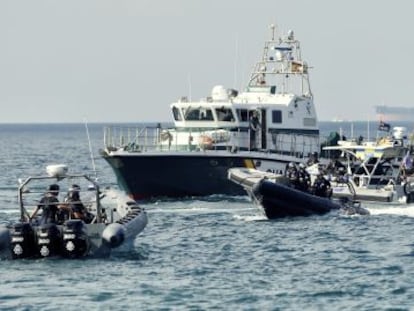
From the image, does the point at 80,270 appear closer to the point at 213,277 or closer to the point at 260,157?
the point at 213,277

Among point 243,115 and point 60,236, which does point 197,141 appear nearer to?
point 243,115

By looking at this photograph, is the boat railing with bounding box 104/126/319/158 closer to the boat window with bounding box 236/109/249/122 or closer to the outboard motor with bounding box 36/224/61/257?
the boat window with bounding box 236/109/249/122

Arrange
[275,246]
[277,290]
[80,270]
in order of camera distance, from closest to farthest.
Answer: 1. [277,290]
2. [80,270]
3. [275,246]

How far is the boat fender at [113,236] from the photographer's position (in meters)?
25.5

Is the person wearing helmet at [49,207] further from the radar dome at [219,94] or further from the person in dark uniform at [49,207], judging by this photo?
the radar dome at [219,94]

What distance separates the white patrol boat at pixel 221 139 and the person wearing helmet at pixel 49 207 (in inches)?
599

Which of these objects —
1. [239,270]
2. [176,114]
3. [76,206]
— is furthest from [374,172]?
[76,206]

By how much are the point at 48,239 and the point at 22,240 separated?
1.88ft

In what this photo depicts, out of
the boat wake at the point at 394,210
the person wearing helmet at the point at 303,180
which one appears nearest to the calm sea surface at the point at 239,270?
the boat wake at the point at 394,210

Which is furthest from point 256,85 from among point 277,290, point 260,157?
point 277,290

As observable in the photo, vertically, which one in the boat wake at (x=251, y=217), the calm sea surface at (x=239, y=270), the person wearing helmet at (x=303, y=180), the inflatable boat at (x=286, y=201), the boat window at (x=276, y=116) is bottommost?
the boat wake at (x=251, y=217)

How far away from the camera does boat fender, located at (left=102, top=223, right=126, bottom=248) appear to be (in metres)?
25.5

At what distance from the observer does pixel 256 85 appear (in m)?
48.5

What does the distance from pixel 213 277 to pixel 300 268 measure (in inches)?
94.3
